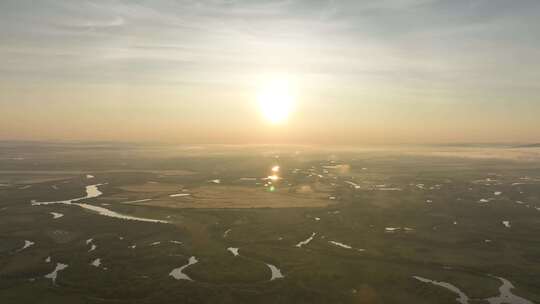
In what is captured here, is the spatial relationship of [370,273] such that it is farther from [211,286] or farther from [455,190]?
[455,190]

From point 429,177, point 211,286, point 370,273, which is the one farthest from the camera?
point 429,177

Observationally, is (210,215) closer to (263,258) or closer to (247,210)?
(247,210)

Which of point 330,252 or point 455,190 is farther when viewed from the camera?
point 455,190

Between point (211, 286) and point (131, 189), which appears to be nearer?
point (211, 286)

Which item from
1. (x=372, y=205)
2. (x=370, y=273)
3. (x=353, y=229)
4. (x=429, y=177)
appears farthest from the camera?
(x=429, y=177)

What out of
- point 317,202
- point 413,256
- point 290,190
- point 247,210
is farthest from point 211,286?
point 290,190

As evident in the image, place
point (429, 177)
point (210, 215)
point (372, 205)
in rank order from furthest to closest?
point (429, 177) → point (372, 205) → point (210, 215)

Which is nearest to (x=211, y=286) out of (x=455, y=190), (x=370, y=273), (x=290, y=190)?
(x=370, y=273)
